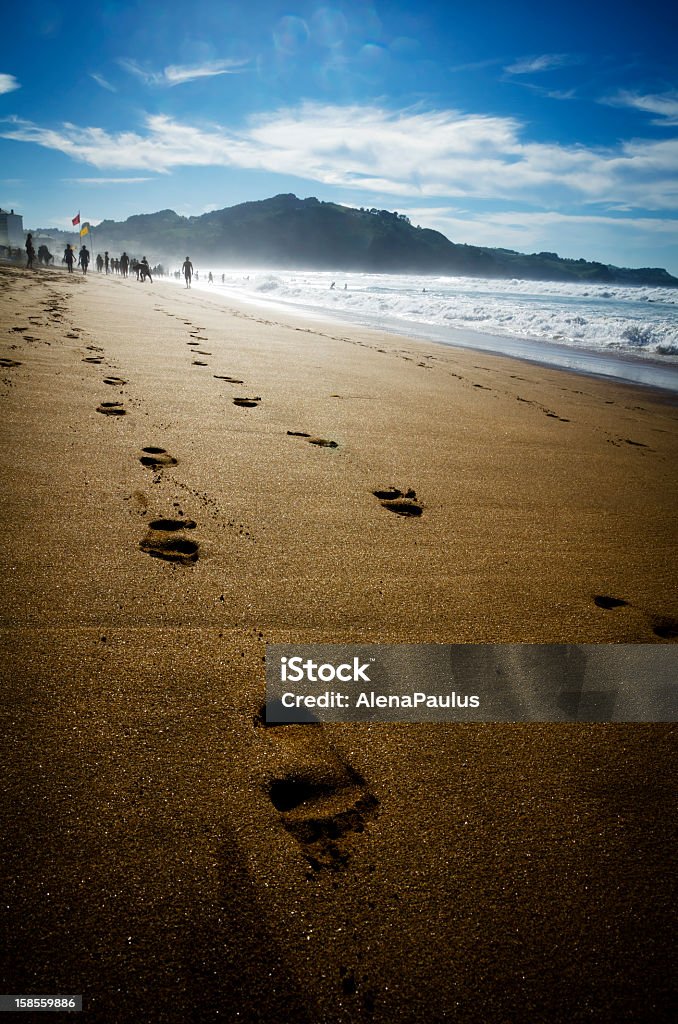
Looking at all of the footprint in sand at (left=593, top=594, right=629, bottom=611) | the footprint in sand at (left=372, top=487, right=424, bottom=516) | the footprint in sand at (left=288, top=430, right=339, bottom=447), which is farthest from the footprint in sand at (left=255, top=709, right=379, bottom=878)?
the footprint in sand at (left=288, top=430, right=339, bottom=447)

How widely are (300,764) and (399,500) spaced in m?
1.62

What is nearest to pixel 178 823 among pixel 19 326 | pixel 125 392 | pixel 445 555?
pixel 445 555

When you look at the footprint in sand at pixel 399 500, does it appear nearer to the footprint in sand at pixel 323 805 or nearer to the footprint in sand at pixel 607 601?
the footprint in sand at pixel 607 601

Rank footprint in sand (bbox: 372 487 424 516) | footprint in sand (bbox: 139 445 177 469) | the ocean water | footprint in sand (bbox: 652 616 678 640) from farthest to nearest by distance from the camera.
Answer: the ocean water, footprint in sand (bbox: 139 445 177 469), footprint in sand (bbox: 372 487 424 516), footprint in sand (bbox: 652 616 678 640)

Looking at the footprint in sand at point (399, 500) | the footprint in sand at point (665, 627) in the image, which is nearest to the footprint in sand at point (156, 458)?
the footprint in sand at point (399, 500)

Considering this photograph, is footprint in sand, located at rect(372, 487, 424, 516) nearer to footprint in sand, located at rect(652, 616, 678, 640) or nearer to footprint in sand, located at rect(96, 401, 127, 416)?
footprint in sand, located at rect(652, 616, 678, 640)

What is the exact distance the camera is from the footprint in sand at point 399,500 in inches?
97.0

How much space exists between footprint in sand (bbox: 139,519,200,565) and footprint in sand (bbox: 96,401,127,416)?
1633mm

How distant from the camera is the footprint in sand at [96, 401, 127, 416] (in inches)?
131

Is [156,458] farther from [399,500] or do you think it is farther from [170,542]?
[399,500]

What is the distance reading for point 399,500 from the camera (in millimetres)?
2572

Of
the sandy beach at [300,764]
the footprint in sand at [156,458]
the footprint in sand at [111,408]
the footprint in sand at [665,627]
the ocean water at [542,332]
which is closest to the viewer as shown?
the sandy beach at [300,764]

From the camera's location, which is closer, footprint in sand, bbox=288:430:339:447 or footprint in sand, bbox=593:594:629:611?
footprint in sand, bbox=593:594:629:611

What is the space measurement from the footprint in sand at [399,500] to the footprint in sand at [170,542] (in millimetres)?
954
